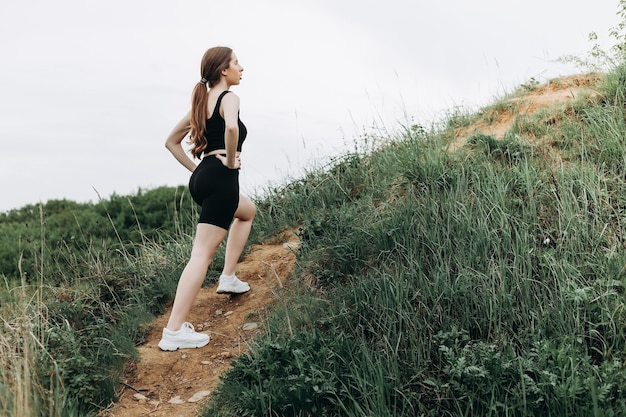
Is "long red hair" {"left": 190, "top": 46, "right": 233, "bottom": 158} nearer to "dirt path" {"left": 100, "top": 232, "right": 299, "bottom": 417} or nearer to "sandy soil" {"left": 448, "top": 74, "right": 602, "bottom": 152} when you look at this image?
A: "dirt path" {"left": 100, "top": 232, "right": 299, "bottom": 417}

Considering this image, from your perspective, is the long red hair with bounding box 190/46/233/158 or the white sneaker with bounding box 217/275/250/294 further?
the white sneaker with bounding box 217/275/250/294

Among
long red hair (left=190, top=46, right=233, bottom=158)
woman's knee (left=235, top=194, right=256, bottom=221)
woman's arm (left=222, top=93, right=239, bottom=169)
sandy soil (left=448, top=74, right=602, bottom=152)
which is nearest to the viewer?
woman's arm (left=222, top=93, right=239, bottom=169)

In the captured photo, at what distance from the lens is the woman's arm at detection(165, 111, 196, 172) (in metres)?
5.87

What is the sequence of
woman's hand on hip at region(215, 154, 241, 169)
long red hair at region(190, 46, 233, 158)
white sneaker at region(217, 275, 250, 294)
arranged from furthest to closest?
white sneaker at region(217, 275, 250, 294) → long red hair at region(190, 46, 233, 158) → woman's hand on hip at region(215, 154, 241, 169)

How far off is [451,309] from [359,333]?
28.5 inches

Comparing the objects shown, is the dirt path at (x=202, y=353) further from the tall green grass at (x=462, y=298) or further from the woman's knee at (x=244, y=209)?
the woman's knee at (x=244, y=209)

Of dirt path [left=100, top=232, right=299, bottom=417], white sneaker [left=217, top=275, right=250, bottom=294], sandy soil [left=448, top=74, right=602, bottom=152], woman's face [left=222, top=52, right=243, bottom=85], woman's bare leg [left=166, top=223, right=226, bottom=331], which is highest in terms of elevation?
woman's face [left=222, top=52, right=243, bottom=85]

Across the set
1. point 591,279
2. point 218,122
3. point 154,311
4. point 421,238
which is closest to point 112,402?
point 154,311

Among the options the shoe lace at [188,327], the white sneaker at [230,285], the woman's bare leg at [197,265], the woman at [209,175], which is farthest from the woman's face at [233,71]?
the shoe lace at [188,327]

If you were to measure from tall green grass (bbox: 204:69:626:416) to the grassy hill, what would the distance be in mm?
17

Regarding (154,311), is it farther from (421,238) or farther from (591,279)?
(591,279)

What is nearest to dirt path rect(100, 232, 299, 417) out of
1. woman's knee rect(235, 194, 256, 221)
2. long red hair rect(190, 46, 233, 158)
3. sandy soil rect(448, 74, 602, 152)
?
woman's knee rect(235, 194, 256, 221)

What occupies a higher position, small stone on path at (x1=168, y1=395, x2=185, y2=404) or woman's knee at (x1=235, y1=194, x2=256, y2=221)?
woman's knee at (x1=235, y1=194, x2=256, y2=221)

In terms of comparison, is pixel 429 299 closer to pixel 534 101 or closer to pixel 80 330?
pixel 80 330
